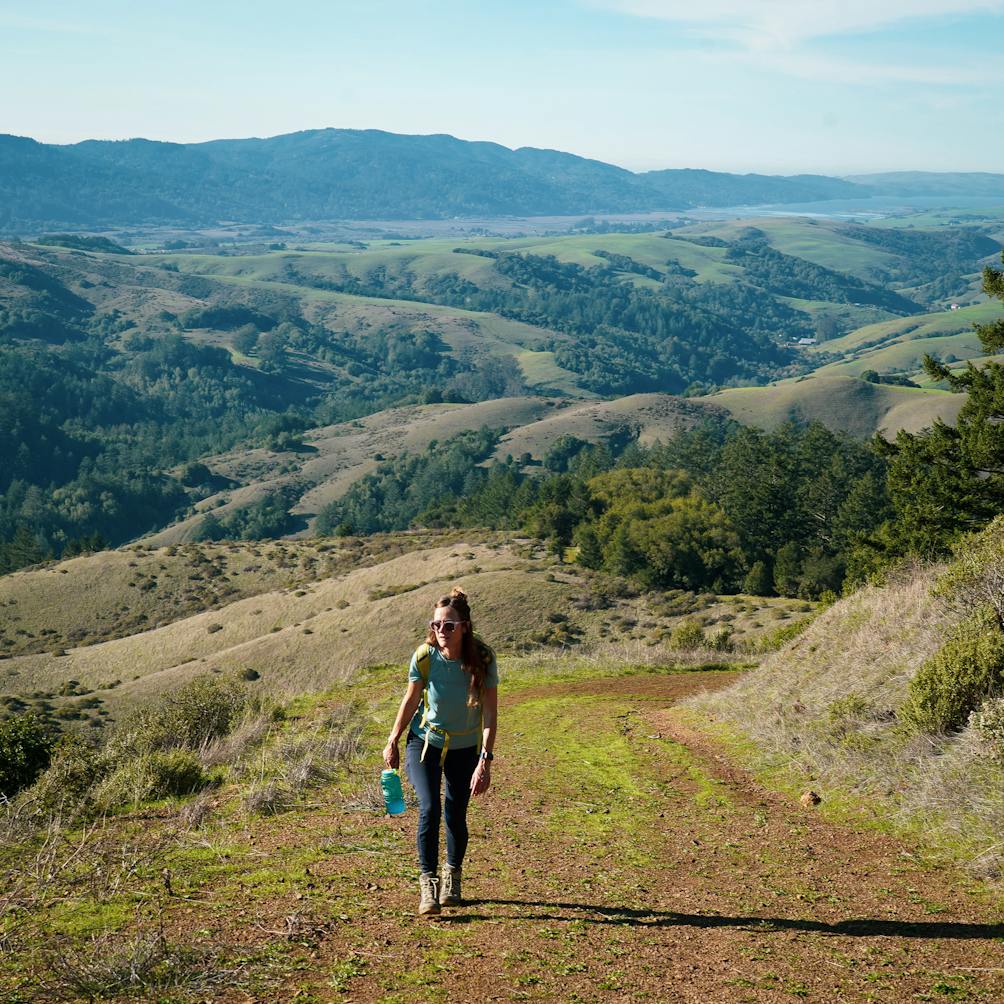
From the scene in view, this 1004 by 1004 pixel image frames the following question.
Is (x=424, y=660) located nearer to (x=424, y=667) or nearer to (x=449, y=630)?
(x=424, y=667)

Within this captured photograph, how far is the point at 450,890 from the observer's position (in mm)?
6953

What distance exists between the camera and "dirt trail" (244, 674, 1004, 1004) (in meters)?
5.74

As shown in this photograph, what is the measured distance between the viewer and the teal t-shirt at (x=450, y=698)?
6902 millimetres

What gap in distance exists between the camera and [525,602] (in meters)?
45.9

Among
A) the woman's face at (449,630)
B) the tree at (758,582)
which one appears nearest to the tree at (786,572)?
the tree at (758,582)

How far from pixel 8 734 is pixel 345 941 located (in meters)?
A: 9.22

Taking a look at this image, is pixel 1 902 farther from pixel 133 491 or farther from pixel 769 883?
pixel 133 491

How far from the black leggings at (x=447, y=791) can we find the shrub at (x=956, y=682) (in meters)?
5.38

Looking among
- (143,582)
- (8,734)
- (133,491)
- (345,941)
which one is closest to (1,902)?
(345,941)

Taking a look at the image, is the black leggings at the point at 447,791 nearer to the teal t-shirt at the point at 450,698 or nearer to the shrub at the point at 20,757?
the teal t-shirt at the point at 450,698

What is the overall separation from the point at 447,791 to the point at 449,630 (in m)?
1.25

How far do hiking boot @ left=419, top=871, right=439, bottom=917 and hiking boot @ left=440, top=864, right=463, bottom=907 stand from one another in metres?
0.11

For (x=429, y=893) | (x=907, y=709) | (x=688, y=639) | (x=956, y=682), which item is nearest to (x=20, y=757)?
(x=429, y=893)

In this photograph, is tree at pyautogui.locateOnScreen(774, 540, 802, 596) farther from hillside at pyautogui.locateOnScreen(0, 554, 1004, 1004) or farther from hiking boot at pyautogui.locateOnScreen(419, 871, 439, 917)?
hiking boot at pyautogui.locateOnScreen(419, 871, 439, 917)
